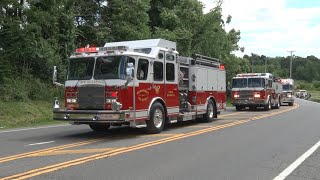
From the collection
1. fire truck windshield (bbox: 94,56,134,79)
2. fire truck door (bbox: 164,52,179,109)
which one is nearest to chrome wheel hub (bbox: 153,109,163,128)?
fire truck door (bbox: 164,52,179,109)

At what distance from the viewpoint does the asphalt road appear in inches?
357

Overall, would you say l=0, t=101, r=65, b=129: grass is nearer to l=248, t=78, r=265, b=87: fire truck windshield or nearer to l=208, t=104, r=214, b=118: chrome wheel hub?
l=208, t=104, r=214, b=118: chrome wheel hub

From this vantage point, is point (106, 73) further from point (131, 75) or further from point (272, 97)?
point (272, 97)

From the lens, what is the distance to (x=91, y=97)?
48.4ft

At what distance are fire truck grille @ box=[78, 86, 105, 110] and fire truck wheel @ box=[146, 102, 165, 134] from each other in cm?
197

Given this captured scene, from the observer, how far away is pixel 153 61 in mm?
15938

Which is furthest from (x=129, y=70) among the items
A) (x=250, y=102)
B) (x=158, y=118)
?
(x=250, y=102)

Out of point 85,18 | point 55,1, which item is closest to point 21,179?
point 55,1

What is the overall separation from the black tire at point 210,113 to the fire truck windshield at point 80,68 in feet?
24.3

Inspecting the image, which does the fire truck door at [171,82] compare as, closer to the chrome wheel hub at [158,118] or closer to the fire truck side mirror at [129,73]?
the chrome wheel hub at [158,118]

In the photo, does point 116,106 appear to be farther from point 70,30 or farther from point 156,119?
point 70,30

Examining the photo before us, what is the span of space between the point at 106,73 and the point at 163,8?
26106 millimetres

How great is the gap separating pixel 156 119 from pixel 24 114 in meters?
9.28

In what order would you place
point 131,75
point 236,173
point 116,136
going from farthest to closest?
point 116,136
point 131,75
point 236,173
